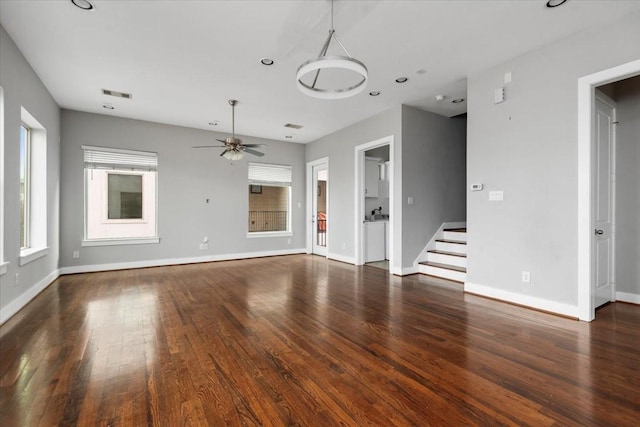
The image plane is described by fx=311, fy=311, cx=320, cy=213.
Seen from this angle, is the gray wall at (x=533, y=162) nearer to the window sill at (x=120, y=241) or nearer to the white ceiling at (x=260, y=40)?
the white ceiling at (x=260, y=40)

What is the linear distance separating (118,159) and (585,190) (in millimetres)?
7225

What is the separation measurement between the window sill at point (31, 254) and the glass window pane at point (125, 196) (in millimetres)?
1690

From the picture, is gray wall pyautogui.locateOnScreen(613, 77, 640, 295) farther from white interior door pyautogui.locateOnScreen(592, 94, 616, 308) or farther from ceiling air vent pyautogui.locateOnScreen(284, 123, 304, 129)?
ceiling air vent pyautogui.locateOnScreen(284, 123, 304, 129)

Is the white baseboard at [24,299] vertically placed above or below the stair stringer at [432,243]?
below

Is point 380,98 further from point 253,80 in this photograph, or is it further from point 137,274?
point 137,274

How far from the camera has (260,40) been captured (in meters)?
3.27

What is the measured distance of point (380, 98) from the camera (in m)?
5.00

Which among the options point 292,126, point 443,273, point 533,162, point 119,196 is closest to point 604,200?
point 533,162

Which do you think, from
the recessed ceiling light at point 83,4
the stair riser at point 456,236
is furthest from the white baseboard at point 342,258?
the recessed ceiling light at point 83,4

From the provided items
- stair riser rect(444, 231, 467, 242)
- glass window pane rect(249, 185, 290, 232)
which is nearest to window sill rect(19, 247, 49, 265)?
glass window pane rect(249, 185, 290, 232)

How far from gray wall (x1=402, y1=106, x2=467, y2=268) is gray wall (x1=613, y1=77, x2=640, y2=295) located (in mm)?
2418

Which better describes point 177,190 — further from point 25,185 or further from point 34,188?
point 25,185

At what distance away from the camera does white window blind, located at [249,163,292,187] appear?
751 cm

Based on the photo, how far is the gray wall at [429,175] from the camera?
5.35m
